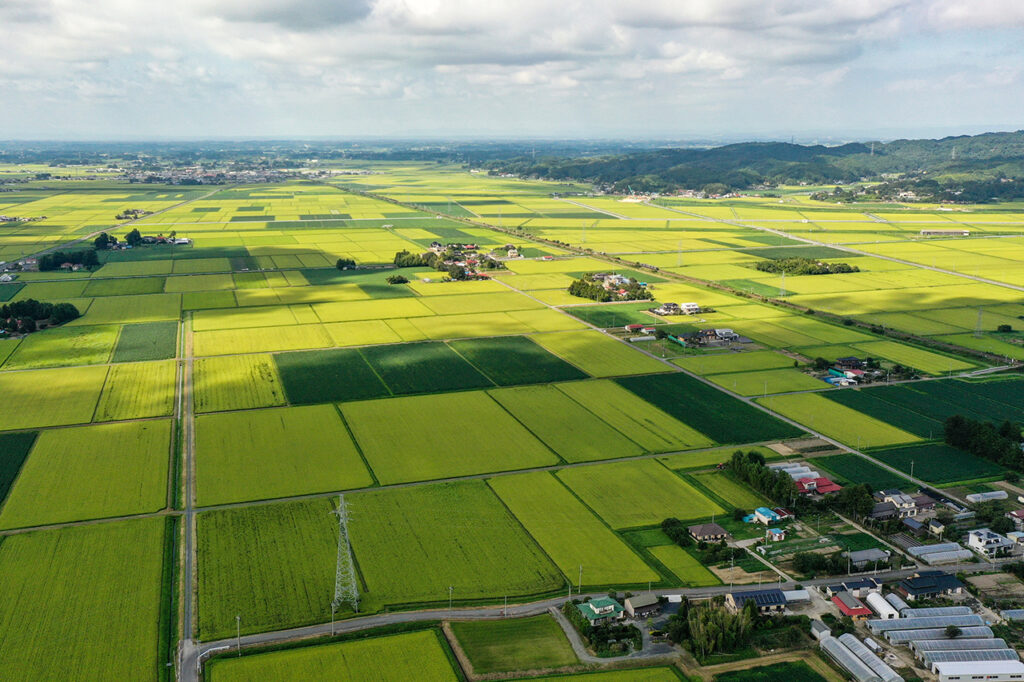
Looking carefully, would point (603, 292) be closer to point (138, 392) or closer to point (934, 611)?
point (138, 392)

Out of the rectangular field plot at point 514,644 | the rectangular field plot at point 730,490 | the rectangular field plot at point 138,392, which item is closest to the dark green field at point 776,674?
the rectangular field plot at point 514,644

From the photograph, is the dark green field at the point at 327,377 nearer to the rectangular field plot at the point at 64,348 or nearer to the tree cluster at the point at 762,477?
the rectangular field plot at the point at 64,348

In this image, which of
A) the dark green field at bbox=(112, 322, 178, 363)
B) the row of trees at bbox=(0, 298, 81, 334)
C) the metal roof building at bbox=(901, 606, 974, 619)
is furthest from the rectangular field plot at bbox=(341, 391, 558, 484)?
the row of trees at bbox=(0, 298, 81, 334)

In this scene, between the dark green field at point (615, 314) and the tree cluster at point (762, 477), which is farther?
the dark green field at point (615, 314)

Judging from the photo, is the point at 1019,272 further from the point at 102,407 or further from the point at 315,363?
the point at 102,407

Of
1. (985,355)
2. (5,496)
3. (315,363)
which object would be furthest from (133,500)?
(985,355)

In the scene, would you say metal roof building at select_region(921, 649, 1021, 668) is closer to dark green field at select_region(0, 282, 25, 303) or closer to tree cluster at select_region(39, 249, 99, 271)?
dark green field at select_region(0, 282, 25, 303)

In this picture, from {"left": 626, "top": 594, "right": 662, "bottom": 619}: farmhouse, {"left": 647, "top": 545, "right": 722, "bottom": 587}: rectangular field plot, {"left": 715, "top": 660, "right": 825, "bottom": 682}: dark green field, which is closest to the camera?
{"left": 715, "top": 660, "right": 825, "bottom": 682}: dark green field
